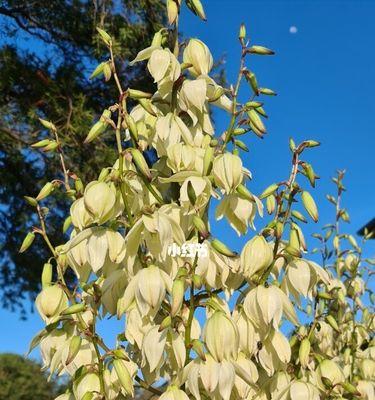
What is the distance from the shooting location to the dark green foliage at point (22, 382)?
11078 millimetres

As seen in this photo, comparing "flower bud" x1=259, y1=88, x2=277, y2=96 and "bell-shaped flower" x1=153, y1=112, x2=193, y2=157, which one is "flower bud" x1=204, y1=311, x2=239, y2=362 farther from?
"flower bud" x1=259, y1=88, x2=277, y2=96

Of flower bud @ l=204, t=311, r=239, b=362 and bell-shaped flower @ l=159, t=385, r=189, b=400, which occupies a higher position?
flower bud @ l=204, t=311, r=239, b=362

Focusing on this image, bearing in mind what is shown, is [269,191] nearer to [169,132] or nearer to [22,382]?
[169,132]

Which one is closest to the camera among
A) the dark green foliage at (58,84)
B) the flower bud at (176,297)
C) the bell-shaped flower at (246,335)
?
the flower bud at (176,297)

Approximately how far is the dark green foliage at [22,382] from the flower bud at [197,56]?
10.7m

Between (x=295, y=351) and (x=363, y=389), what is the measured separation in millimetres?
319

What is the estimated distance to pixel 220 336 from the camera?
0.76 m

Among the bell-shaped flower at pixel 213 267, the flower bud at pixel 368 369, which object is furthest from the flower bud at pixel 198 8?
the flower bud at pixel 368 369

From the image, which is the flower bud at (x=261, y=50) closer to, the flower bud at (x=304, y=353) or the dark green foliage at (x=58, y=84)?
the flower bud at (x=304, y=353)

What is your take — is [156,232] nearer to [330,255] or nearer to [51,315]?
[51,315]

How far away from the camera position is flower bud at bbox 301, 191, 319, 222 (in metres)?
0.87

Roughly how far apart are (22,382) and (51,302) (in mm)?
11424

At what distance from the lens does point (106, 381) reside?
2.72 ft

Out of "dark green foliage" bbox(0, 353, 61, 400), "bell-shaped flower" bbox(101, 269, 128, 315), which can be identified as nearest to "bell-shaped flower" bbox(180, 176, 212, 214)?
"bell-shaped flower" bbox(101, 269, 128, 315)
